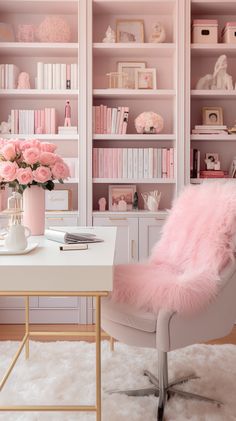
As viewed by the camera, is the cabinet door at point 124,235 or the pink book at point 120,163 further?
the pink book at point 120,163

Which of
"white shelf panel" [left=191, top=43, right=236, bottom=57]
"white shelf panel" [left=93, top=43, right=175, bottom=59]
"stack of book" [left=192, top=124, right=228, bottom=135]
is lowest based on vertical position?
"stack of book" [left=192, top=124, right=228, bottom=135]

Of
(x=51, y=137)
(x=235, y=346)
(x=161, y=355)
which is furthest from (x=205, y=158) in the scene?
(x=161, y=355)

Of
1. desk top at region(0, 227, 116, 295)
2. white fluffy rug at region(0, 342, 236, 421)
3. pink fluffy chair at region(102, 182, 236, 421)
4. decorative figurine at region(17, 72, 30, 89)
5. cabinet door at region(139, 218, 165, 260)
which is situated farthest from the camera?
decorative figurine at region(17, 72, 30, 89)

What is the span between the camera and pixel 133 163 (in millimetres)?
3592

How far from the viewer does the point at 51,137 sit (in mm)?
3535

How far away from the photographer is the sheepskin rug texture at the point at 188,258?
1.88 metres

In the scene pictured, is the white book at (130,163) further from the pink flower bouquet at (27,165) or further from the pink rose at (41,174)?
the pink rose at (41,174)

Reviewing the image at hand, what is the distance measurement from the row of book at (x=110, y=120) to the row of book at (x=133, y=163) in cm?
15

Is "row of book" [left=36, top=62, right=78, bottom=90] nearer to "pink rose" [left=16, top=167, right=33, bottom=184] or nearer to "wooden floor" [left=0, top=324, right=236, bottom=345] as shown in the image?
"pink rose" [left=16, top=167, right=33, bottom=184]

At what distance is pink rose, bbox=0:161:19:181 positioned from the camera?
2.09 m

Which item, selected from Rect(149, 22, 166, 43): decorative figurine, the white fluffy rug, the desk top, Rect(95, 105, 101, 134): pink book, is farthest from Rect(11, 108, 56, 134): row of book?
the desk top

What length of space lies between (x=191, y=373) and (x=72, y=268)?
1.29 metres

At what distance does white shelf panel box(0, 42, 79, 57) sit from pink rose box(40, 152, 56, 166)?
159 centimetres

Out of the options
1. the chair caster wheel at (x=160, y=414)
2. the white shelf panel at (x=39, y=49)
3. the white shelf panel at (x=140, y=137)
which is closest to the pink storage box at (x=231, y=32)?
the white shelf panel at (x=140, y=137)
